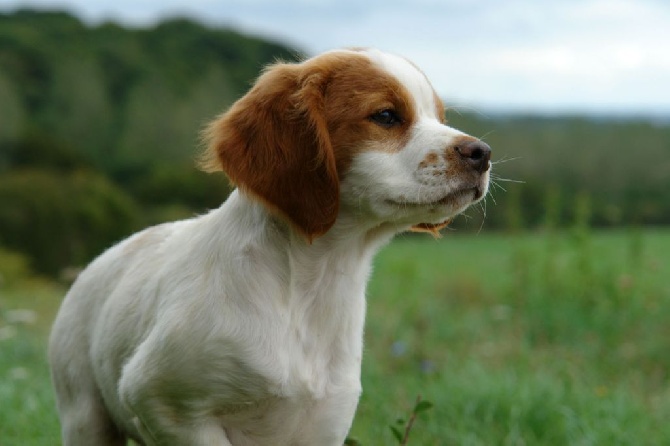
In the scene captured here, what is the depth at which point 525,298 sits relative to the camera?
26.3 feet

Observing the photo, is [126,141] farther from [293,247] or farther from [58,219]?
[293,247]

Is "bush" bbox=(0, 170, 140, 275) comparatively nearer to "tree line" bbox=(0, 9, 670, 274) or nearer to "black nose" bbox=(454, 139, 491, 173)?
"tree line" bbox=(0, 9, 670, 274)

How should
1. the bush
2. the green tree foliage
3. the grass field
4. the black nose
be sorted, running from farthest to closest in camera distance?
the green tree foliage
the bush
the grass field
the black nose

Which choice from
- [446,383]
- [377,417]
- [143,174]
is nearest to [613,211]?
[446,383]

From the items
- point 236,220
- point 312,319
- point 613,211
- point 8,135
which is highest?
point 236,220

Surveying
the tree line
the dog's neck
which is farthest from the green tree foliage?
the dog's neck

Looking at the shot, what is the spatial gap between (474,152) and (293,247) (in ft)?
2.10

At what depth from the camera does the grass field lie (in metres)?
4.71

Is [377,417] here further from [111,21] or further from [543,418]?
[111,21]

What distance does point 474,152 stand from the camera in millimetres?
2820

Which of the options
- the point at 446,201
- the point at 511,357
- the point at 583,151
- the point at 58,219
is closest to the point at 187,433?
the point at 446,201

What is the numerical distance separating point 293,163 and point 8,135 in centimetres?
2486

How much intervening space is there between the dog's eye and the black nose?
0.21 meters

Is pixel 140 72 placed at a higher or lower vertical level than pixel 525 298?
lower
